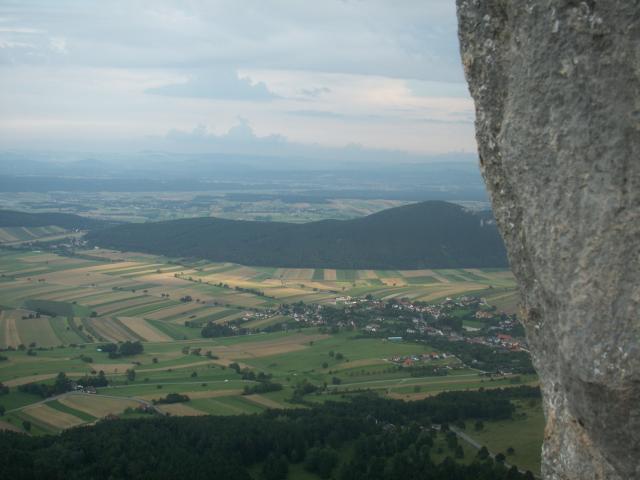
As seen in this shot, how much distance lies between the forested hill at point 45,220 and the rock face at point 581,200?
16841 cm

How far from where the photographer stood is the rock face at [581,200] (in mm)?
7219

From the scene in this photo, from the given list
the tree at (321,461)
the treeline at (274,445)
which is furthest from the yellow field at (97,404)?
the tree at (321,461)

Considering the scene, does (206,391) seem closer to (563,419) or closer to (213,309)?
(213,309)

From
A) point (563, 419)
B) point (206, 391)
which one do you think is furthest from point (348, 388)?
point (563, 419)

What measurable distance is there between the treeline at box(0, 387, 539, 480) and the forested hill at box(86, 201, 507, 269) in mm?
82450

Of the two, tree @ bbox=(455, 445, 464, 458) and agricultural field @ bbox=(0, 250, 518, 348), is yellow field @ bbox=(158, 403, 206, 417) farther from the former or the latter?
agricultural field @ bbox=(0, 250, 518, 348)

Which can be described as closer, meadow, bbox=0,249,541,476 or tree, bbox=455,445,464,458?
tree, bbox=455,445,464,458

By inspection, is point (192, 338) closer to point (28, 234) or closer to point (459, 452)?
point (459, 452)

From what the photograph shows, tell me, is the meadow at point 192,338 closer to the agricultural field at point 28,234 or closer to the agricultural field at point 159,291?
→ the agricultural field at point 159,291

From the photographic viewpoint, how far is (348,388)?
59031mm

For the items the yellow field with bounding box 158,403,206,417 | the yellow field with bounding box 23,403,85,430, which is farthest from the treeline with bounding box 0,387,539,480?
the yellow field with bounding box 23,403,85,430

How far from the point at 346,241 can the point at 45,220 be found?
8734cm

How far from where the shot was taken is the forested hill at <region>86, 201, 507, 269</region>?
441ft

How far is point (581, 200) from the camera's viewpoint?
25.1 ft
